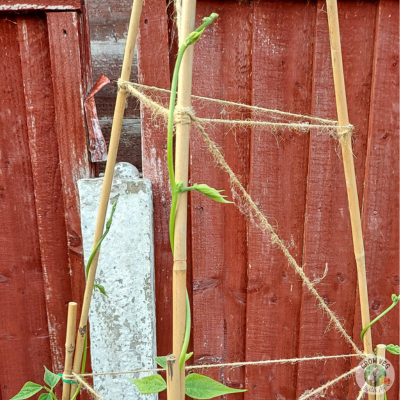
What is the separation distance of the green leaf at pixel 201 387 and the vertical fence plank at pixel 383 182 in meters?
0.76

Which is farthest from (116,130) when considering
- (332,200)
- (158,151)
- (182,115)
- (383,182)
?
(383,182)

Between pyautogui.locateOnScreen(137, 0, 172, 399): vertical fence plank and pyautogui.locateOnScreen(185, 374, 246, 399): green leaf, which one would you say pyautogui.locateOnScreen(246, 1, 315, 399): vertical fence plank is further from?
pyautogui.locateOnScreen(185, 374, 246, 399): green leaf

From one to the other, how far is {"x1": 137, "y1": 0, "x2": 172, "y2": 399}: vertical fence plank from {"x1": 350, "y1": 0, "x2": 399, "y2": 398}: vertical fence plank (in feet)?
1.91

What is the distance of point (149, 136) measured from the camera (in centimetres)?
107

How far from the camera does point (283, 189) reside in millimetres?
1115

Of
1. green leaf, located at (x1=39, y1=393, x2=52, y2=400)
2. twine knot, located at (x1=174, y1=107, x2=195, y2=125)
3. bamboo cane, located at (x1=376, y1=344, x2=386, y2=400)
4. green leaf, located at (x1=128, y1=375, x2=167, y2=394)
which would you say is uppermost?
twine knot, located at (x1=174, y1=107, x2=195, y2=125)

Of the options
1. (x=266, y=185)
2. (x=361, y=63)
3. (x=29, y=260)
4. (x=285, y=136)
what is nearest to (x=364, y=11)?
(x=361, y=63)

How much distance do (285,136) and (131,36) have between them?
Result: 1.84ft

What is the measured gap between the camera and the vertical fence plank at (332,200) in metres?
1.04

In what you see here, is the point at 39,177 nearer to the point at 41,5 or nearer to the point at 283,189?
the point at 41,5

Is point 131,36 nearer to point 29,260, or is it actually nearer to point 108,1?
point 108,1

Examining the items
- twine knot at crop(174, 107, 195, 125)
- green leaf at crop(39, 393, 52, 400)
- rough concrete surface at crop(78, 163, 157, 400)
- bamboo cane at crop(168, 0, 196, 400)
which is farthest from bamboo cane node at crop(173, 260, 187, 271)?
rough concrete surface at crop(78, 163, 157, 400)

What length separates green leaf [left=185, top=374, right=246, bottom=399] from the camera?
1.85 feet

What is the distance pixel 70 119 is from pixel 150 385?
74cm
